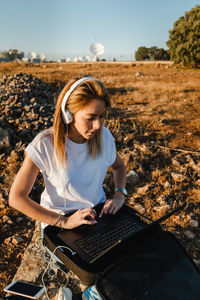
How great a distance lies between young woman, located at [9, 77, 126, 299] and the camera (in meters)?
1.76

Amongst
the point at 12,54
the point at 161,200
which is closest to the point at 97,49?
the point at 12,54

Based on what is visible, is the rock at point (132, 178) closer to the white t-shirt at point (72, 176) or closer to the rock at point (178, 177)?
the rock at point (178, 177)

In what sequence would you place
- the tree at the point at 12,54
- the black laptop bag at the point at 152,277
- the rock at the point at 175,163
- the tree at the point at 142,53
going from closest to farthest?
1. the black laptop bag at the point at 152,277
2. the rock at the point at 175,163
3. the tree at the point at 142,53
4. the tree at the point at 12,54

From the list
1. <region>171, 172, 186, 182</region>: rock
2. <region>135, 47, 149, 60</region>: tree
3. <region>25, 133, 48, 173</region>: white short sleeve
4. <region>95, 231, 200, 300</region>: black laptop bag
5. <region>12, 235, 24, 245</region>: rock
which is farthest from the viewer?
<region>135, 47, 149, 60</region>: tree

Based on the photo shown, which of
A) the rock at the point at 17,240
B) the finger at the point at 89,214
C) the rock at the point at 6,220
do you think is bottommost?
the rock at the point at 17,240

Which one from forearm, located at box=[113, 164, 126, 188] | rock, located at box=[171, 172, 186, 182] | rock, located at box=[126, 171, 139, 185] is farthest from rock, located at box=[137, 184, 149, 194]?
forearm, located at box=[113, 164, 126, 188]

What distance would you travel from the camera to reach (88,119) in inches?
73.2

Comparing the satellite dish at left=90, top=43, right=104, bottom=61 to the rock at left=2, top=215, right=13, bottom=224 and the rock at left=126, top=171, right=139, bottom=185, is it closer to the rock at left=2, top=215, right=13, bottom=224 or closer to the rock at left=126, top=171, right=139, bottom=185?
the rock at left=126, top=171, right=139, bottom=185

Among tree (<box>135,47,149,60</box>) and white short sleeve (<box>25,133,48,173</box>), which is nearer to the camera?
white short sleeve (<box>25,133,48,173</box>)

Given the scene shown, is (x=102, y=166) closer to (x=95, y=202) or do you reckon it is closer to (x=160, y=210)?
(x=95, y=202)

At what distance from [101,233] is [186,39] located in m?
15.4

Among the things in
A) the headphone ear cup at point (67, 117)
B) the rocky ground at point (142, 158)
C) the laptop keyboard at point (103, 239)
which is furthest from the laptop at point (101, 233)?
the rocky ground at point (142, 158)

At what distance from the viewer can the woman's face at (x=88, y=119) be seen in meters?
1.82

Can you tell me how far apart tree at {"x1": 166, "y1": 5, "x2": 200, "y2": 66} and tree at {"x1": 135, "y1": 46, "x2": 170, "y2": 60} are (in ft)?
138
